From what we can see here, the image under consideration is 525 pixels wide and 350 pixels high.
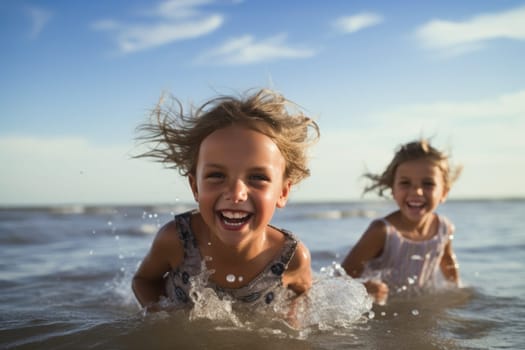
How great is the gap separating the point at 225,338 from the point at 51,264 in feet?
13.5

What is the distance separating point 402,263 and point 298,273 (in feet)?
6.18

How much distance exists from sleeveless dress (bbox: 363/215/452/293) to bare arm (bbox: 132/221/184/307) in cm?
218

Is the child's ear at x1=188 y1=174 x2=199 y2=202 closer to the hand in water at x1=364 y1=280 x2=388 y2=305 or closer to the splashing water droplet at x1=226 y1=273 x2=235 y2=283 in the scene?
the splashing water droplet at x1=226 y1=273 x2=235 y2=283

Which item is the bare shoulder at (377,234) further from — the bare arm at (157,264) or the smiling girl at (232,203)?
the bare arm at (157,264)

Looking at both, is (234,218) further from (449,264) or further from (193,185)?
(449,264)

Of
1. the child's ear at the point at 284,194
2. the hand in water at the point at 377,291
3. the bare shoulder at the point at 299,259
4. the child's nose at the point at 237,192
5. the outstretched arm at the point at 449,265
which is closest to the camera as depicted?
the child's nose at the point at 237,192

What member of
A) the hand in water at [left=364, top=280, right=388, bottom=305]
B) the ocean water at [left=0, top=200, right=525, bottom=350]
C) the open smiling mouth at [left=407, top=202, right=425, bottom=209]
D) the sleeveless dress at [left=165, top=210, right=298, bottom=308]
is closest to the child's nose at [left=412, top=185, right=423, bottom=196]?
the open smiling mouth at [left=407, top=202, right=425, bottom=209]

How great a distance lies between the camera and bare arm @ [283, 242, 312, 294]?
369cm

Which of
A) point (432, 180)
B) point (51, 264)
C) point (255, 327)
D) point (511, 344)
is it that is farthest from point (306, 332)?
point (51, 264)

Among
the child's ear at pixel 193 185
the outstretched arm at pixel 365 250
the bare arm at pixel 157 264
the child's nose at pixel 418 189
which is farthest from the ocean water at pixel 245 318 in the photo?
the child's nose at pixel 418 189

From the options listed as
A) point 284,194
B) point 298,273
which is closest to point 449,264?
point 298,273

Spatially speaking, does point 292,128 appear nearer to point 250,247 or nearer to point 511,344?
point 250,247

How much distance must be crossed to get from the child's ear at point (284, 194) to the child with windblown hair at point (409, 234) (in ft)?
5.98

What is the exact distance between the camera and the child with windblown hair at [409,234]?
5141 mm
